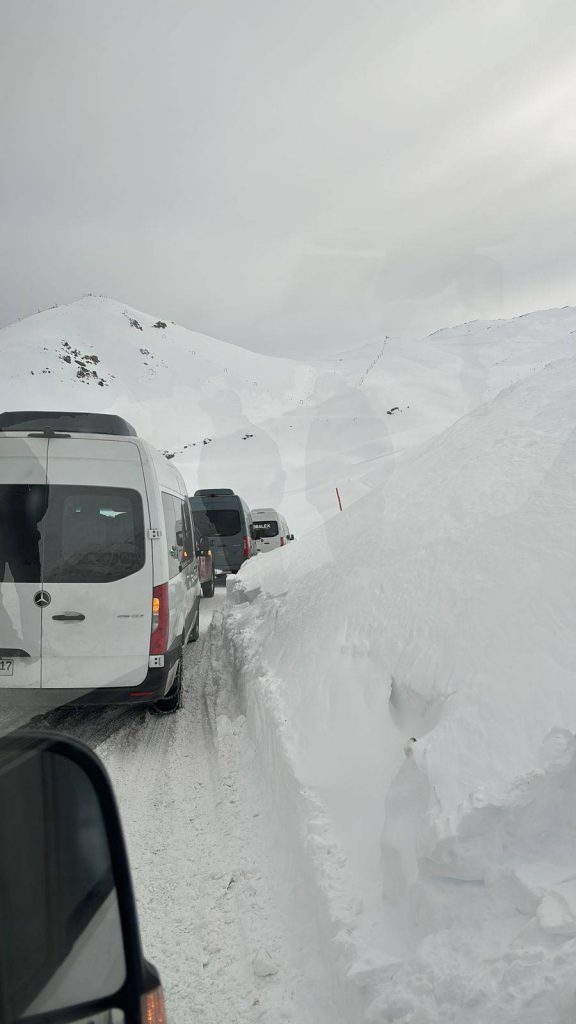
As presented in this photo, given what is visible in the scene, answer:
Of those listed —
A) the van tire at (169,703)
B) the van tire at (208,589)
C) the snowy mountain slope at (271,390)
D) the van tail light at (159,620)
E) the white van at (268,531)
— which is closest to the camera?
the van tail light at (159,620)

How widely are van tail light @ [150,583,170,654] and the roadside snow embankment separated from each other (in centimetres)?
104

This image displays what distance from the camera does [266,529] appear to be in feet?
57.9

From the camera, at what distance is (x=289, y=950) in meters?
2.81

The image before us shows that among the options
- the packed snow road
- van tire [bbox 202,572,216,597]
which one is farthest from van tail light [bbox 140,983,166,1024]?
van tire [bbox 202,572,216,597]

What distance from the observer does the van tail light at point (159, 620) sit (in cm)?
511

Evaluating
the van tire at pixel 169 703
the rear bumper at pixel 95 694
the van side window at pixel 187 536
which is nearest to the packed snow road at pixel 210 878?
the van tire at pixel 169 703

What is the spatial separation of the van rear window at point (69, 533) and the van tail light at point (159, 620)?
29 cm

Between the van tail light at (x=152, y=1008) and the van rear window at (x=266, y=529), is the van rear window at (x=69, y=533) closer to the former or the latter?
the van tail light at (x=152, y=1008)

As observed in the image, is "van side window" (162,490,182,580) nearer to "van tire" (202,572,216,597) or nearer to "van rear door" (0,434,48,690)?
"van rear door" (0,434,48,690)

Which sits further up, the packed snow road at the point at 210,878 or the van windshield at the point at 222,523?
the van windshield at the point at 222,523

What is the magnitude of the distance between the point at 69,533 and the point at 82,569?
1.07 feet

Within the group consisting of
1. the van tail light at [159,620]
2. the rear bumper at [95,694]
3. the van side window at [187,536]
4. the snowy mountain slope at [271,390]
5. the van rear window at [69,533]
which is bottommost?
the rear bumper at [95,694]

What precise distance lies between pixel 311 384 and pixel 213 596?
2319 inches

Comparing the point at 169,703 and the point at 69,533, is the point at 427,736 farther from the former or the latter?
the point at 169,703
